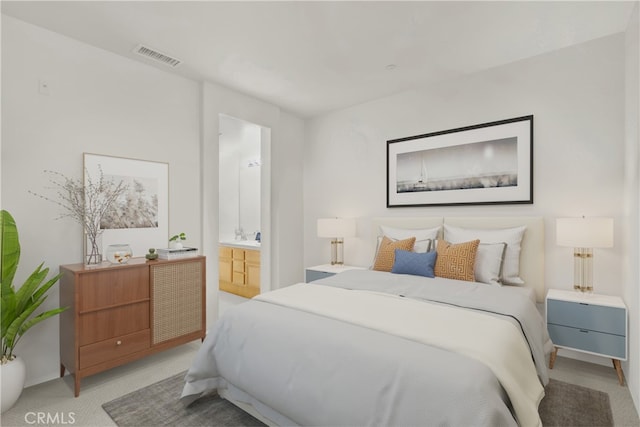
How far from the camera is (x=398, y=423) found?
1.28m

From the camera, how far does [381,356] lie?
1430mm

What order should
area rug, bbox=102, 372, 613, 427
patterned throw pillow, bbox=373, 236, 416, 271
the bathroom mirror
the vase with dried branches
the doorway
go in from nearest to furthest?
area rug, bbox=102, 372, 613, 427, the vase with dried branches, patterned throw pillow, bbox=373, 236, 416, 271, the doorway, the bathroom mirror

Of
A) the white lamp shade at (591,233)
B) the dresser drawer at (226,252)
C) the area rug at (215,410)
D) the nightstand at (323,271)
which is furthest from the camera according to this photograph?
the dresser drawer at (226,252)

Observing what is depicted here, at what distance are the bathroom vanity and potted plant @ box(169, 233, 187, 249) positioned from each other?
1.42 m

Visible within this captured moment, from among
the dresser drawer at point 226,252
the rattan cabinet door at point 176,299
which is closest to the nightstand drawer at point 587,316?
the rattan cabinet door at point 176,299

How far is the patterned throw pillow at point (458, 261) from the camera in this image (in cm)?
275

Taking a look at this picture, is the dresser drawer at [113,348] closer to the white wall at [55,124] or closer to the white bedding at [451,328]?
the white wall at [55,124]

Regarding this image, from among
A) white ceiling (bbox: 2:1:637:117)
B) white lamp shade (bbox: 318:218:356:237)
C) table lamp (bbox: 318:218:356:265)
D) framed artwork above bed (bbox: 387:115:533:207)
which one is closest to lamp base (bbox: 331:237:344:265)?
table lamp (bbox: 318:218:356:265)

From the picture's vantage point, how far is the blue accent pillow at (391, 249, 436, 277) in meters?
2.88

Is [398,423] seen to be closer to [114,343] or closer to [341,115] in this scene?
[114,343]

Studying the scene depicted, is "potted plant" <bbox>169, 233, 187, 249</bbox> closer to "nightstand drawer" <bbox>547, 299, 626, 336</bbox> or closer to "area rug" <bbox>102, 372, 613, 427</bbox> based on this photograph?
"area rug" <bbox>102, 372, 613, 427</bbox>

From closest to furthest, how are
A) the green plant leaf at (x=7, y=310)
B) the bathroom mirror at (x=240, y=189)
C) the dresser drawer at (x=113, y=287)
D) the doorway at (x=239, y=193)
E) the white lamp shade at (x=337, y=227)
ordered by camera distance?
the green plant leaf at (x=7, y=310) < the dresser drawer at (x=113, y=287) < the white lamp shade at (x=337, y=227) < the doorway at (x=239, y=193) < the bathroom mirror at (x=240, y=189)

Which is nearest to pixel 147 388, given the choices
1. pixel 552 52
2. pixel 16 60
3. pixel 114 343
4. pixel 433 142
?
pixel 114 343

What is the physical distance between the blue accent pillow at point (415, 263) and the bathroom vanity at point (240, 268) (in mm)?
2227
